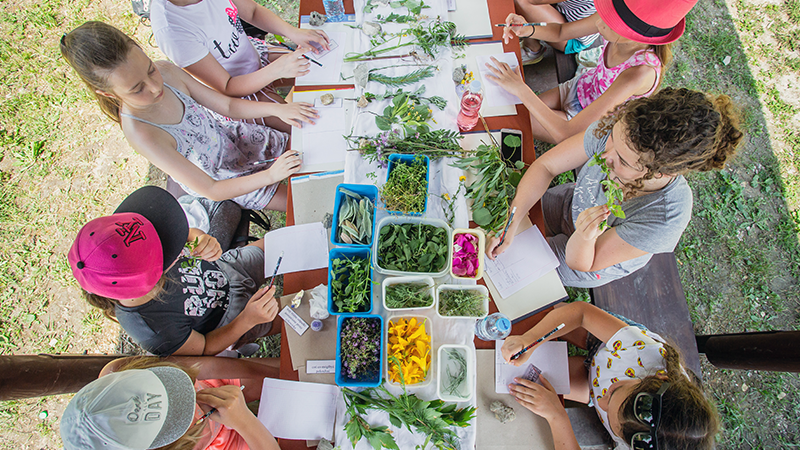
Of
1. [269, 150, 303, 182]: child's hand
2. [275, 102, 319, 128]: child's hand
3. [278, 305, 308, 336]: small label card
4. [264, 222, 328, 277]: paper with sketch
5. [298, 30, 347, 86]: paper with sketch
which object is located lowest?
[278, 305, 308, 336]: small label card

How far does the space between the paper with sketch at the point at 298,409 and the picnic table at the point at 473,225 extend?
0.06 metres

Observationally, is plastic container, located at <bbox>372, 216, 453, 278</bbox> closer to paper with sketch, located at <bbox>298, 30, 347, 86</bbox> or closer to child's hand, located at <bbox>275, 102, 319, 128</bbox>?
child's hand, located at <bbox>275, 102, 319, 128</bbox>

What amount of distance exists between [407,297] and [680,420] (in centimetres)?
116

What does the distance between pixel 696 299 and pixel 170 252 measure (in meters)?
3.85

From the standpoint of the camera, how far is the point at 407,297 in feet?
4.99

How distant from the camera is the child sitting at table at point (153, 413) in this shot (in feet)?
3.96

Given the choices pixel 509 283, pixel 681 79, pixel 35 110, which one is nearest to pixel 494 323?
pixel 509 283

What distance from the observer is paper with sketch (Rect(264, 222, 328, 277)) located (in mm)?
1806

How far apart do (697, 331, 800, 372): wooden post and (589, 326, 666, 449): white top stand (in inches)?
23.3

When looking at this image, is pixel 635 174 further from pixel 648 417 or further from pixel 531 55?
pixel 531 55

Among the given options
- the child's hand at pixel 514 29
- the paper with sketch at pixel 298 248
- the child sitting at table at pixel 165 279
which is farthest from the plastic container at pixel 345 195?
the child's hand at pixel 514 29

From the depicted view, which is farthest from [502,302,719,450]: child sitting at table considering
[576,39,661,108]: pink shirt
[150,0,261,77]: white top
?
[150,0,261,77]: white top

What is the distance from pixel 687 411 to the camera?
51.9 inches

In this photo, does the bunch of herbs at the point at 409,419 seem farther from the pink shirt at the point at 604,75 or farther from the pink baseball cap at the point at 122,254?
the pink shirt at the point at 604,75
